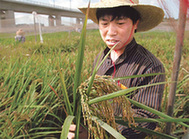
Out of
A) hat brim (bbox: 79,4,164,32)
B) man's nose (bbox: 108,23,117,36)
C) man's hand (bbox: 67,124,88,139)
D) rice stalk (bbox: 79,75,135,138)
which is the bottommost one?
man's hand (bbox: 67,124,88,139)

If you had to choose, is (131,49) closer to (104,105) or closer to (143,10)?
(143,10)

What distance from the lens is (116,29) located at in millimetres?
1062

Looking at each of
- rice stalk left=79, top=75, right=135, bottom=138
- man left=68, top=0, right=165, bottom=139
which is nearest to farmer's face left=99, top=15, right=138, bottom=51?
man left=68, top=0, right=165, bottom=139

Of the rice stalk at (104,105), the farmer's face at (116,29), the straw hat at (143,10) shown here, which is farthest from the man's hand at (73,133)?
the straw hat at (143,10)

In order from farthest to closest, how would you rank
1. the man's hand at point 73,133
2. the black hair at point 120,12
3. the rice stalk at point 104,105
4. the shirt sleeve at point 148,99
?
the black hair at point 120,12 → the shirt sleeve at point 148,99 → the man's hand at point 73,133 → the rice stalk at point 104,105

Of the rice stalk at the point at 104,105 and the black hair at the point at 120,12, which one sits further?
the black hair at the point at 120,12

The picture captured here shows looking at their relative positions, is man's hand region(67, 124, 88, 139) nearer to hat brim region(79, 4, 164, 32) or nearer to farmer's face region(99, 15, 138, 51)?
farmer's face region(99, 15, 138, 51)

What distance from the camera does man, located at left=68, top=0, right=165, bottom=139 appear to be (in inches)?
38.3

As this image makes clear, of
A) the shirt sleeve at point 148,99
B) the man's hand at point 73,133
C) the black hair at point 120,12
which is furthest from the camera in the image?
the black hair at point 120,12

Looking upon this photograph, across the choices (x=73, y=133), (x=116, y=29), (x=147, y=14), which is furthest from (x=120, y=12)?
(x=73, y=133)

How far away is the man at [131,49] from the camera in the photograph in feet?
3.19

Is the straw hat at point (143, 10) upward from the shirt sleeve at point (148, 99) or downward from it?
upward

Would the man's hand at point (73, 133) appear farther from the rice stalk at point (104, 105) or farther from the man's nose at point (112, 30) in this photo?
the man's nose at point (112, 30)

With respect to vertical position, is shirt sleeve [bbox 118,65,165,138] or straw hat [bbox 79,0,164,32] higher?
straw hat [bbox 79,0,164,32]
